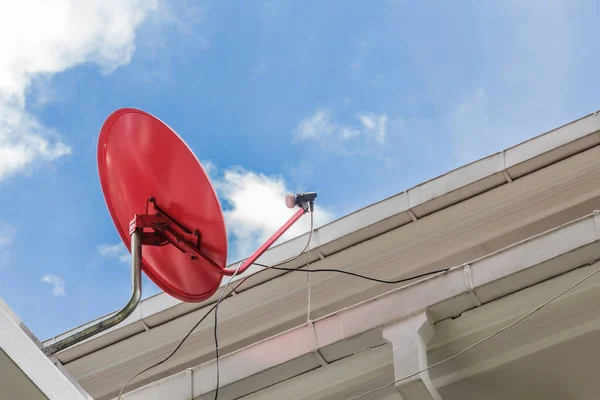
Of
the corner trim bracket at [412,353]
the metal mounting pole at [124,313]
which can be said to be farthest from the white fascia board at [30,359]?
the corner trim bracket at [412,353]

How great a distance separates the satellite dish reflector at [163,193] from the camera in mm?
6004

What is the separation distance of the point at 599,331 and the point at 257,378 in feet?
10.1

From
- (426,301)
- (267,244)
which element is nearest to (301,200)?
(267,244)

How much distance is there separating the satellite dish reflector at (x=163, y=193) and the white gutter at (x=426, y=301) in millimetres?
1072

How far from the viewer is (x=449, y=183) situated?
9.43m

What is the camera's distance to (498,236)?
30.1 ft

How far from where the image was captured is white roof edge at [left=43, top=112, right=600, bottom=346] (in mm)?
9172

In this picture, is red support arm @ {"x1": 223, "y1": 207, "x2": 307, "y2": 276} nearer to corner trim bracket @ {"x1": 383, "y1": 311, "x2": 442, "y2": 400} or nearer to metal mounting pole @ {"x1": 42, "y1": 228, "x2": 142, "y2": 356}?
metal mounting pole @ {"x1": 42, "y1": 228, "x2": 142, "y2": 356}

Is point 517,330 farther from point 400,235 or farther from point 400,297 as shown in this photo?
point 400,235

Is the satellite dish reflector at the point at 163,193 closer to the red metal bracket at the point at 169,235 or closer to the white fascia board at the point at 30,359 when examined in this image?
the red metal bracket at the point at 169,235

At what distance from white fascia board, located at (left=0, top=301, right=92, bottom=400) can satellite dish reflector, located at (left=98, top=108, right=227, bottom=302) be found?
5.65 ft

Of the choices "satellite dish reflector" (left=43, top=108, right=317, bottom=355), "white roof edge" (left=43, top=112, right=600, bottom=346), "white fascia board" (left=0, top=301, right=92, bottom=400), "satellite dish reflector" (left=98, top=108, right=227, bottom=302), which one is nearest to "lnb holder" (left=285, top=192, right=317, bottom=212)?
"satellite dish reflector" (left=43, top=108, right=317, bottom=355)

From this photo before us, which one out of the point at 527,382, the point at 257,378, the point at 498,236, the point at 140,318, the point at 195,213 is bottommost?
the point at 527,382

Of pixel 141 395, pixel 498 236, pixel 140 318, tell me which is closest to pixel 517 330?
pixel 498 236
